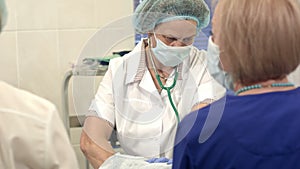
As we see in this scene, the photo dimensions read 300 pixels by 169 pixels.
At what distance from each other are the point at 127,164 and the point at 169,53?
1.56ft

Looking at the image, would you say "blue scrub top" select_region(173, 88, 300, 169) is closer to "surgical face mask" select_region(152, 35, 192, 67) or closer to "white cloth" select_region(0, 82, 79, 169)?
"white cloth" select_region(0, 82, 79, 169)

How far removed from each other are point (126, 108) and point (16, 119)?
3.36 feet

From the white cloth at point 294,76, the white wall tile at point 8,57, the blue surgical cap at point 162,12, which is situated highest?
the blue surgical cap at point 162,12

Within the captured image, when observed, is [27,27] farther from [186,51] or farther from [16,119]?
[16,119]

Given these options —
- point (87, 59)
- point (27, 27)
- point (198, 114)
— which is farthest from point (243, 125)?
point (27, 27)

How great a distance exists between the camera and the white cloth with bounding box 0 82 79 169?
95cm

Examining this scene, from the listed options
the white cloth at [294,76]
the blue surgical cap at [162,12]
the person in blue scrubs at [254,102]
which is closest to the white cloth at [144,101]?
the blue surgical cap at [162,12]

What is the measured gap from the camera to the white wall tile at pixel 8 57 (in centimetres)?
253

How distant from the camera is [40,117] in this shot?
38.6 inches

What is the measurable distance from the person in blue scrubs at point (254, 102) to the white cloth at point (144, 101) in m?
0.64

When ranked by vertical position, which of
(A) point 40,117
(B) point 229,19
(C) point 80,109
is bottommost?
(C) point 80,109

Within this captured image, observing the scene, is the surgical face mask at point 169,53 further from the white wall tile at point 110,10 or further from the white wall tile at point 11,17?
the white wall tile at point 11,17

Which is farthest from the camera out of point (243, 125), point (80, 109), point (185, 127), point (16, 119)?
point (80, 109)

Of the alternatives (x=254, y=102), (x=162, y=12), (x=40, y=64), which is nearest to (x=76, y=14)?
(x=40, y=64)
